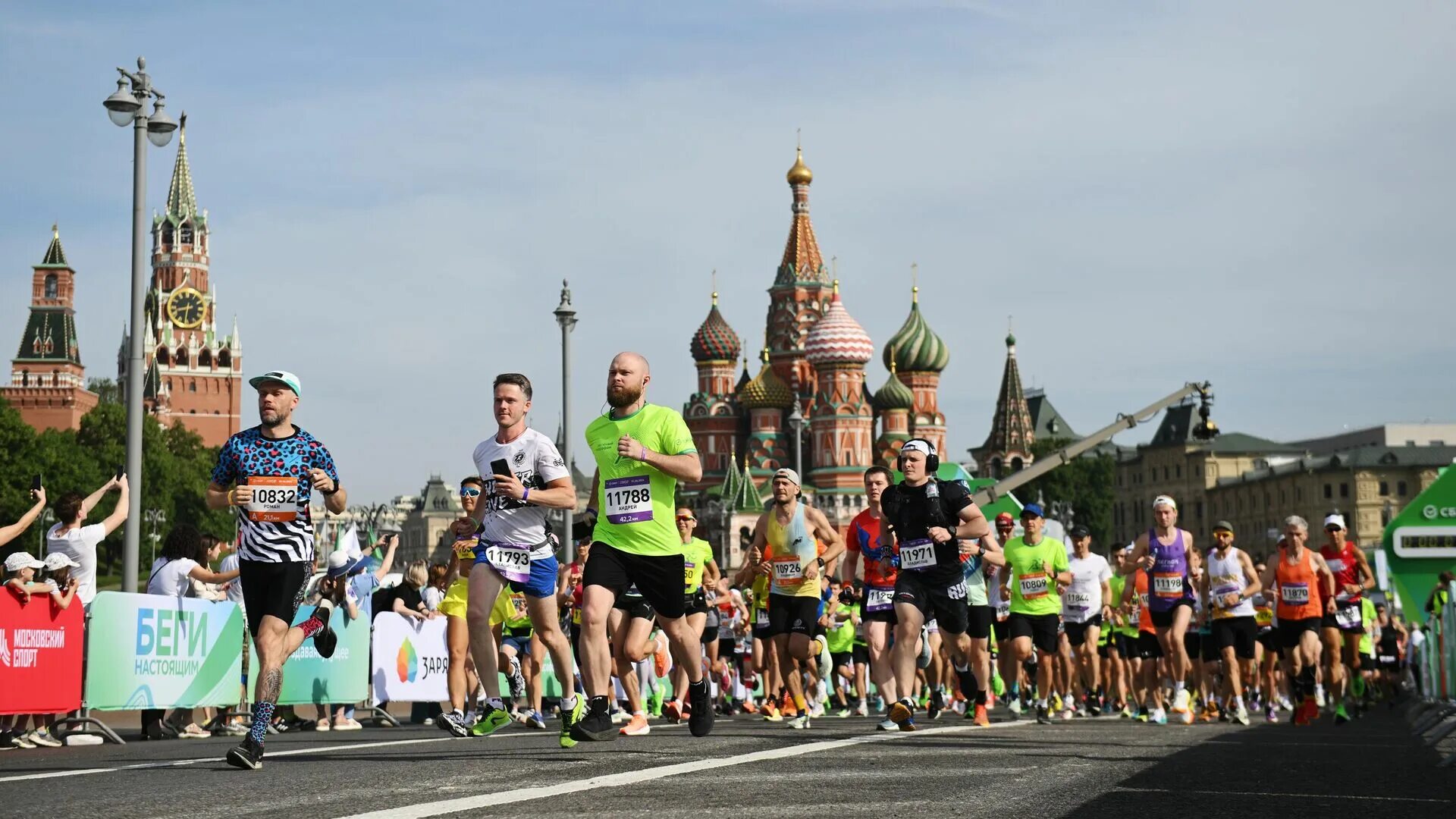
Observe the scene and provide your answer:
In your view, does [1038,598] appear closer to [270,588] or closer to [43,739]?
[43,739]

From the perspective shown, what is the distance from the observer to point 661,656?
64.5ft

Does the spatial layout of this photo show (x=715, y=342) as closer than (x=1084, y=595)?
No

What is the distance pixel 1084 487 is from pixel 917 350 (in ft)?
53.3

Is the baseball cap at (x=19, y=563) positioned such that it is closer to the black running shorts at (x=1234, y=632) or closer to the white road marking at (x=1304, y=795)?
the white road marking at (x=1304, y=795)

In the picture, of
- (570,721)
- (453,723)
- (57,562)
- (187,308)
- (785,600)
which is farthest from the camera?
(187,308)

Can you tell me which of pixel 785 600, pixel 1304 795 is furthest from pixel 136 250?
pixel 1304 795

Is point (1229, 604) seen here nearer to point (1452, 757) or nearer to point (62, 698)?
point (1452, 757)

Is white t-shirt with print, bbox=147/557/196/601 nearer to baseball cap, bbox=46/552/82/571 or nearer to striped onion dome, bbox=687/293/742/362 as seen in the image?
baseball cap, bbox=46/552/82/571

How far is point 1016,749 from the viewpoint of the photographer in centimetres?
1051

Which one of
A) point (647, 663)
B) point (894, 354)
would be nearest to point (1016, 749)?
point (647, 663)

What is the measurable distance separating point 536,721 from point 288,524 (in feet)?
15.2

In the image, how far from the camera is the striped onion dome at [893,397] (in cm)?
13462

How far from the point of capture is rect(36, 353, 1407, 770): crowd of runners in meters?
9.74

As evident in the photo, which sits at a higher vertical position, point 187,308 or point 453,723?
point 187,308
